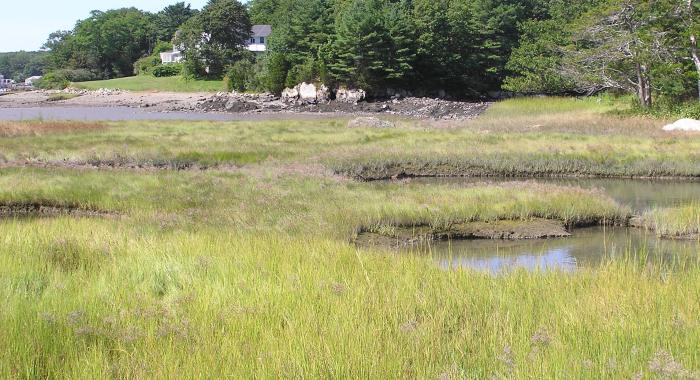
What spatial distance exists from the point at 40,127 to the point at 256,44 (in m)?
108

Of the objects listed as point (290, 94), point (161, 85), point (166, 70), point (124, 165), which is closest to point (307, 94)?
point (290, 94)

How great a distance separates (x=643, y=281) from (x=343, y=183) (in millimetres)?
13633

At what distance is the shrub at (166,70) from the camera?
5020 inches

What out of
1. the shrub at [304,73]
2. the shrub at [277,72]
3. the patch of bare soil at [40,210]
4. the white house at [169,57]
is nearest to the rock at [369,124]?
the patch of bare soil at [40,210]

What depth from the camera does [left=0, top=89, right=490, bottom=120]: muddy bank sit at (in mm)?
70312

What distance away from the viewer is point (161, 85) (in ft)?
368

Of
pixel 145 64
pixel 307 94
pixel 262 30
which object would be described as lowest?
pixel 307 94

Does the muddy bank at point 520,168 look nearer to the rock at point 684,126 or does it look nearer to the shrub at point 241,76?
the rock at point 684,126

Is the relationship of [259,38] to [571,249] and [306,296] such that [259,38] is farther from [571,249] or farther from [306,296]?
[306,296]

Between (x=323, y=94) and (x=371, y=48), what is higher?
(x=371, y=48)

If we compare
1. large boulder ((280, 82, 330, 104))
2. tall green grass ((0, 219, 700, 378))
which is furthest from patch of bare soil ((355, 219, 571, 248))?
large boulder ((280, 82, 330, 104))

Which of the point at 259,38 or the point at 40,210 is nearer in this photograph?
the point at 40,210

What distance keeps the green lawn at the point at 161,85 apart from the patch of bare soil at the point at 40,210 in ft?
292

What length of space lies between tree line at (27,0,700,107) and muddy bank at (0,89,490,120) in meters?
5.60
